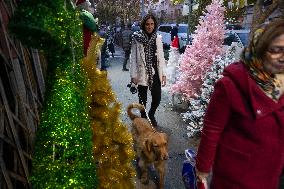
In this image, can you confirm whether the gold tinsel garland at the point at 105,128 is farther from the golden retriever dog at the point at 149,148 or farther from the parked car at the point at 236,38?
the parked car at the point at 236,38

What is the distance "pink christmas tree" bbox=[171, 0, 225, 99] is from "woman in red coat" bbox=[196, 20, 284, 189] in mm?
5513

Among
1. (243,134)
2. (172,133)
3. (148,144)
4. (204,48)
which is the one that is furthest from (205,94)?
(243,134)

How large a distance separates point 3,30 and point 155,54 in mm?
4546

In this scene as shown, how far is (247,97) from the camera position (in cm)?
220

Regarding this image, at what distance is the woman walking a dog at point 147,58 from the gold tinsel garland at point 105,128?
10.3 feet

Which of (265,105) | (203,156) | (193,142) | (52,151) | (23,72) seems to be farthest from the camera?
(193,142)

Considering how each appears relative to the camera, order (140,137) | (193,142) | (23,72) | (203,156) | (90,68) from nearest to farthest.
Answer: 1. (203,156)
2. (23,72)
3. (90,68)
4. (140,137)
5. (193,142)

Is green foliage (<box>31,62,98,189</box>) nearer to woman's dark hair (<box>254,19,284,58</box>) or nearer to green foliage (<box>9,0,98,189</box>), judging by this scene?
green foliage (<box>9,0,98,189</box>)

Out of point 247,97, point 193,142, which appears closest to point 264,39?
point 247,97

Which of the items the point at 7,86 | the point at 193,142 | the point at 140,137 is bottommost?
the point at 193,142

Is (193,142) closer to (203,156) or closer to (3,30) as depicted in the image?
(203,156)

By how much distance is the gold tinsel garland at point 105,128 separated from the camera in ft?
9.95

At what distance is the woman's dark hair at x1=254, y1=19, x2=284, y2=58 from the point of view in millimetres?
2164

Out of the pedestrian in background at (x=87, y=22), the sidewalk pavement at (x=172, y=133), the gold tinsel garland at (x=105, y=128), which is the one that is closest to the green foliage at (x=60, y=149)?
the gold tinsel garland at (x=105, y=128)
